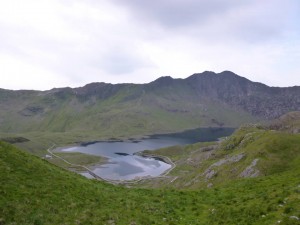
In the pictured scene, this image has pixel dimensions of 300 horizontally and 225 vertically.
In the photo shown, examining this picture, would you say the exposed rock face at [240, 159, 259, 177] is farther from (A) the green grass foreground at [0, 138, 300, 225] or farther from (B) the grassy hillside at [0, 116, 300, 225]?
(A) the green grass foreground at [0, 138, 300, 225]

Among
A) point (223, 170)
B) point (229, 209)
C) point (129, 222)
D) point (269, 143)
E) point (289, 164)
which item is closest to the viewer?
point (129, 222)

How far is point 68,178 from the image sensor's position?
39.0m

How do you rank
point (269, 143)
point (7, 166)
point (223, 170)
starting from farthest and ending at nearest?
point (223, 170) → point (269, 143) → point (7, 166)

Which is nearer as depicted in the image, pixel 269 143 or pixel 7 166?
pixel 7 166

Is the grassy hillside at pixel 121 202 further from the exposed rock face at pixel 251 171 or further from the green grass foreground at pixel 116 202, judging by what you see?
the exposed rock face at pixel 251 171

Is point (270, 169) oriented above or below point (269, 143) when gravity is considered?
below

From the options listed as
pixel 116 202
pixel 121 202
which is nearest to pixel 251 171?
pixel 121 202

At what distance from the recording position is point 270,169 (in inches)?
3081

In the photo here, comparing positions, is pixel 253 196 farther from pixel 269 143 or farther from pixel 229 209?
pixel 269 143

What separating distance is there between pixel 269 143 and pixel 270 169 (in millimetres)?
14595

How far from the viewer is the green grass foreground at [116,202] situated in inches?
1062

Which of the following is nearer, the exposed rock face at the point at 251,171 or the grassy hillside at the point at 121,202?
the grassy hillside at the point at 121,202

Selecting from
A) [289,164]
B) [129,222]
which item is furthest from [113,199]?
[289,164]

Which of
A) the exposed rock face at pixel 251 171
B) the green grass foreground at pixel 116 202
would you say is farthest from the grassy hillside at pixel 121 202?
the exposed rock face at pixel 251 171
